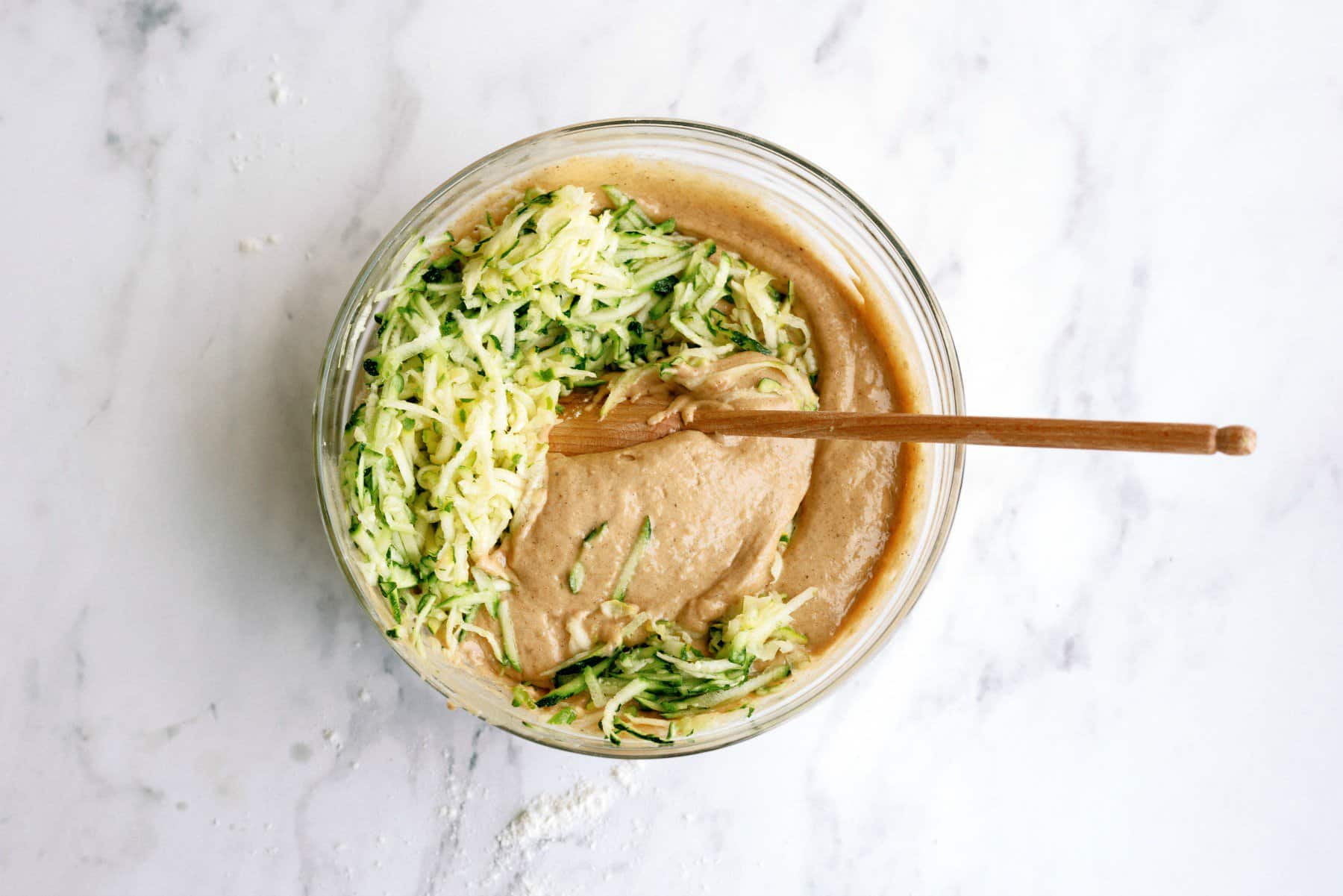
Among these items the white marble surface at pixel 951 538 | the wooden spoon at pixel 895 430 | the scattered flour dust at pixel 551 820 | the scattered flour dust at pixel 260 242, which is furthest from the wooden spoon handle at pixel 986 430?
the scattered flour dust at pixel 260 242

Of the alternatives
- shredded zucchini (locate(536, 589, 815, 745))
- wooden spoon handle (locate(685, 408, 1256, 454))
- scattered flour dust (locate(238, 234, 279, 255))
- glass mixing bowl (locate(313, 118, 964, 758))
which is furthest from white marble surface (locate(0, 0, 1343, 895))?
wooden spoon handle (locate(685, 408, 1256, 454))

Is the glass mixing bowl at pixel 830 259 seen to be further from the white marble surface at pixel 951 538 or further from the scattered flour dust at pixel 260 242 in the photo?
the scattered flour dust at pixel 260 242

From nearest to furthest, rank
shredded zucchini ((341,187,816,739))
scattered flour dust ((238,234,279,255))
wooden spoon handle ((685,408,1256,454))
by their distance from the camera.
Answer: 1. wooden spoon handle ((685,408,1256,454))
2. shredded zucchini ((341,187,816,739))
3. scattered flour dust ((238,234,279,255))

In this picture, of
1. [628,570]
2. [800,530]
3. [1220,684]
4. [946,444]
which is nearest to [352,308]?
[628,570]

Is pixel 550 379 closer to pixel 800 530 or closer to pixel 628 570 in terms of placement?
pixel 628 570

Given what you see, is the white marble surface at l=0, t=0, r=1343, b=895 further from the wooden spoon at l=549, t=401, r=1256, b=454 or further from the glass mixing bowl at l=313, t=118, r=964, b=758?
the wooden spoon at l=549, t=401, r=1256, b=454

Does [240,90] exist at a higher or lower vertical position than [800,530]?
higher
